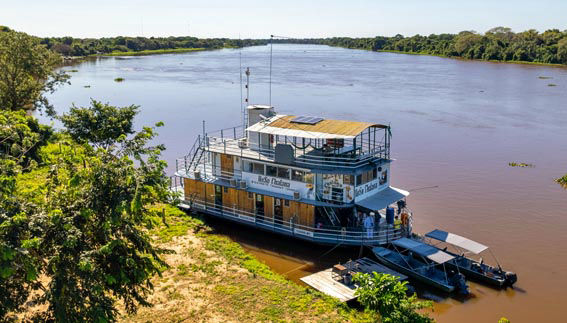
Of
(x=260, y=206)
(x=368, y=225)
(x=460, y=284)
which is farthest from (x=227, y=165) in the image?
(x=460, y=284)

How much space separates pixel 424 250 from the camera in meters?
24.9

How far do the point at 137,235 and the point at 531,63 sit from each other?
151m

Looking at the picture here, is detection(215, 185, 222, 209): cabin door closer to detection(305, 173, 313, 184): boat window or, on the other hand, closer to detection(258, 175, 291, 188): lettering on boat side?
detection(258, 175, 291, 188): lettering on boat side

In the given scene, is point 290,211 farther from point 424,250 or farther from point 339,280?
point 424,250

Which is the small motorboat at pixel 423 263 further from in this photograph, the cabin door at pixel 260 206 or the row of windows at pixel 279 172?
the cabin door at pixel 260 206

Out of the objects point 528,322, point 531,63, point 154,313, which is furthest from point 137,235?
point 531,63

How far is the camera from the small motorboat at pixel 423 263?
77.8 ft

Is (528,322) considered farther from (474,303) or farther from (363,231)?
(363,231)

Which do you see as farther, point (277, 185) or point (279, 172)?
point (277, 185)

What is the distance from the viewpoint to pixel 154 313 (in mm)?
20422

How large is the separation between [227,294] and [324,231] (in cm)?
770

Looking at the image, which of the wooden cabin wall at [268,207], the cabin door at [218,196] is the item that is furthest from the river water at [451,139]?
the wooden cabin wall at [268,207]

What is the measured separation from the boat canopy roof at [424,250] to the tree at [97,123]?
84.0 ft

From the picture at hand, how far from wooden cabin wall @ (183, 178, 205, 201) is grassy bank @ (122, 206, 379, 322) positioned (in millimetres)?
4789
